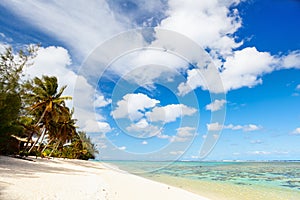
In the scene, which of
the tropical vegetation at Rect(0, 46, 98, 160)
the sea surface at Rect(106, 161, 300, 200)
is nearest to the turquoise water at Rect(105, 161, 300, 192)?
the sea surface at Rect(106, 161, 300, 200)

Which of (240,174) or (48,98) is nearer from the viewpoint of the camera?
(48,98)

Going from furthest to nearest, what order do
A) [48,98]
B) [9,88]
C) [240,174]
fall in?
[240,174], [48,98], [9,88]

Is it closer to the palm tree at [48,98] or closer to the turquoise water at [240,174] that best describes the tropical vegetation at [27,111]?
the palm tree at [48,98]

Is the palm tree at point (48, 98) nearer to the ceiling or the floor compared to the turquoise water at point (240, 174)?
nearer to the ceiling

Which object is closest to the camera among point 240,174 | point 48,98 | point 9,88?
point 9,88

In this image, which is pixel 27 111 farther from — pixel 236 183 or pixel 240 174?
pixel 240 174

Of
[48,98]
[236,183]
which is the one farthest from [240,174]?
[48,98]

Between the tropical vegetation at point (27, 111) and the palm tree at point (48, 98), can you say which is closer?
the tropical vegetation at point (27, 111)

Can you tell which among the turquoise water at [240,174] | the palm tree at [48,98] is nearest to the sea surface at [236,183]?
the turquoise water at [240,174]

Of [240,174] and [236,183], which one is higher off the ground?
[240,174]

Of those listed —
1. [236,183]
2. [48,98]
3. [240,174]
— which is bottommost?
[236,183]

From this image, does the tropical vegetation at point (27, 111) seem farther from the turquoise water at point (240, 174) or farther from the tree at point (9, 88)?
the turquoise water at point (240, 174)

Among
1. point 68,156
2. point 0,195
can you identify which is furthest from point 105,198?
point 68,156

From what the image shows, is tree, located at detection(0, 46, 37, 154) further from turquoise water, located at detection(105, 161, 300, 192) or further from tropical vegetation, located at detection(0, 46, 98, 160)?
turquoise water, located at detection(105, 161, 300, 192)
